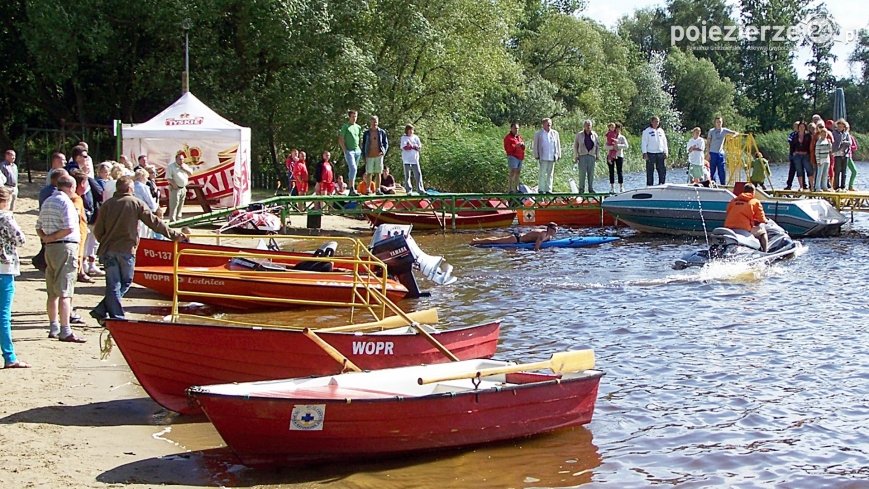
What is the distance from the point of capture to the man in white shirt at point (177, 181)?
2078 cm

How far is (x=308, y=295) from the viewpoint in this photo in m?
14.8

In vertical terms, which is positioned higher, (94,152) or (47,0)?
(47,0)

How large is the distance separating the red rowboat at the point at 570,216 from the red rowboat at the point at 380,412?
61.8 feet

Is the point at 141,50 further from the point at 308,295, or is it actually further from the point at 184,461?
the point at 184,461

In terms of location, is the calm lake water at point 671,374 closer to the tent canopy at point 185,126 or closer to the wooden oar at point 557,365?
the wooden oar at point 557,365

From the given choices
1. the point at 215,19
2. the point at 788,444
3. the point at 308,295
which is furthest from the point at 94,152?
the point at 788,444

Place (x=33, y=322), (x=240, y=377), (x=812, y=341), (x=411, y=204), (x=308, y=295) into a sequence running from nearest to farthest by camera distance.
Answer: (x=240, y=377) → (x=33, y=322) → (x=812, y=341) → (x=308, y=295) → (x=411, y=204)

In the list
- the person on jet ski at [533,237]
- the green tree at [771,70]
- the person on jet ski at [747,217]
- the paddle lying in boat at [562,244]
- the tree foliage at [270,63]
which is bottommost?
the paddle lying in boat at [562,244]

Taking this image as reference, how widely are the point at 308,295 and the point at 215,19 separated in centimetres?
2077

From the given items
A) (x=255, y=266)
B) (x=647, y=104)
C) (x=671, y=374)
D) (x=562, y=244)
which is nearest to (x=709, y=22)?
(x=647, y=104)

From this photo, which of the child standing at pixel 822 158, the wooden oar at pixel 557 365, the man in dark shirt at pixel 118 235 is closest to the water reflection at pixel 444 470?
the wooden oar at pixel 557 365

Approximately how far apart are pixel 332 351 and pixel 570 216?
1970cm

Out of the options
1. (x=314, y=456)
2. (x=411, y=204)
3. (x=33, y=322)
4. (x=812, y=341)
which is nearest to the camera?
(x=314, y=456)

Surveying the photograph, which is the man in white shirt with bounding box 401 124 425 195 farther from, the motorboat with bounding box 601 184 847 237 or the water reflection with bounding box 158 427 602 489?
the water reflection with bounding box 158 427 602 489
